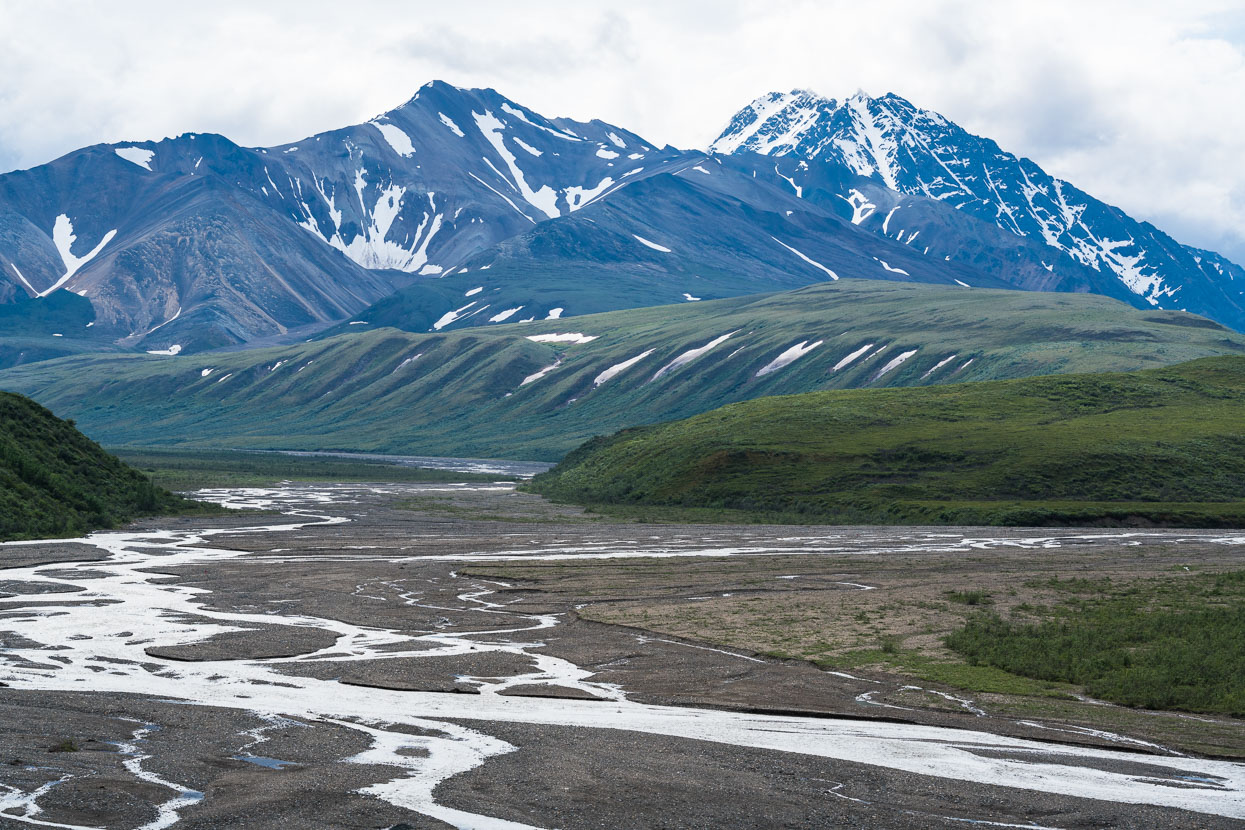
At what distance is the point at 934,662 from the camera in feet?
131

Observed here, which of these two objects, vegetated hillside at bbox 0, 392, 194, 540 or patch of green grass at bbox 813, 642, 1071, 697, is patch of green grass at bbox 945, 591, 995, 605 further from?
vegetated hillside at bbox 0, 392, 194, 540

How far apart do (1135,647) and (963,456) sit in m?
94.8

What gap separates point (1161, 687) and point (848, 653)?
387 inches

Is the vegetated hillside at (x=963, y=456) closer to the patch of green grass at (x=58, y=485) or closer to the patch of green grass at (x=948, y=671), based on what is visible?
the patch of green grass at (x=58, y=485)

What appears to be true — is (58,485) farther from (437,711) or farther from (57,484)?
(437,711)

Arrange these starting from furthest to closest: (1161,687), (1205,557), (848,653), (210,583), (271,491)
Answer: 1. (271,491)
2. (1205,557)
3. (210,583)
4. (848,653)
5. (1161,687)

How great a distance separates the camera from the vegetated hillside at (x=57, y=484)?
8445cm

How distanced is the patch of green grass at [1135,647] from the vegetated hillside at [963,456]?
58886 mm

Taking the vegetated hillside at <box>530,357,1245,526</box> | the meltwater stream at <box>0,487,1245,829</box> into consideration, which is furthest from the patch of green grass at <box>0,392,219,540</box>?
the vegetated hillside at <box>530,357,1245,526</box>

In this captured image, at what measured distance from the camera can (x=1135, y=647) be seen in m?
41.1

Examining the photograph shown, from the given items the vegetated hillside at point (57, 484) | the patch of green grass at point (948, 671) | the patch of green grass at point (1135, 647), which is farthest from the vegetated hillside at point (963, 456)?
the patch of green grass at point (948, 671)

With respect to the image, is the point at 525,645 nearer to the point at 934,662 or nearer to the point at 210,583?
the point at 934,662

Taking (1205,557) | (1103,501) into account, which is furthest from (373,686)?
(1103,501)

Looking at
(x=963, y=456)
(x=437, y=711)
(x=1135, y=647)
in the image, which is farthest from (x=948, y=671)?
(x=963, y=456)
